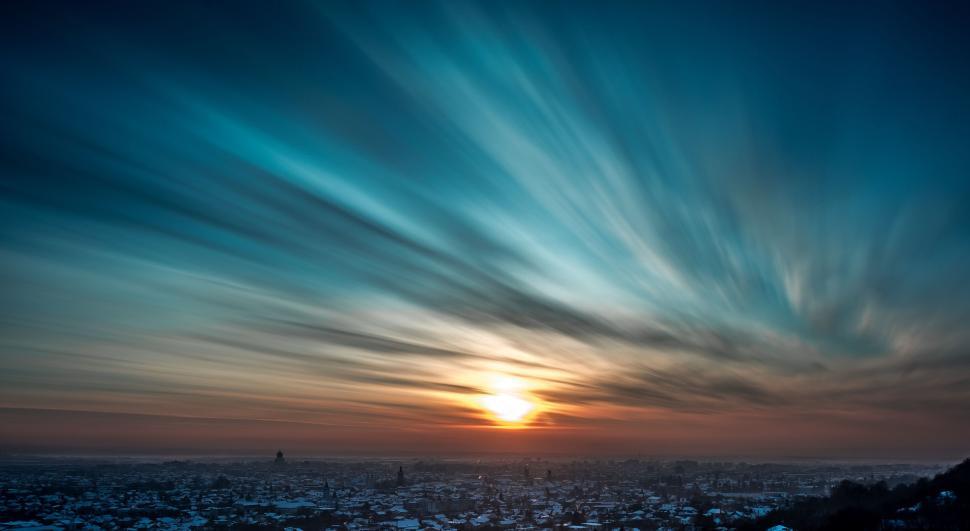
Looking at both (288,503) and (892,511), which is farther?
(288,503)

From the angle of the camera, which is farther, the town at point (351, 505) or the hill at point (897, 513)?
the town at point (351, 505)

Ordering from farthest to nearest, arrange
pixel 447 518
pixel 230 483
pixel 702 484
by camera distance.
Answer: pixel 702 484 → pixel 230 483 → pixel 447 518

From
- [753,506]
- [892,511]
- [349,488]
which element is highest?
[892,511]

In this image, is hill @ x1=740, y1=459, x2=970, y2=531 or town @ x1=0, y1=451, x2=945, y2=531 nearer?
hill @ x1=740, y1=459, x2=970, y2=531

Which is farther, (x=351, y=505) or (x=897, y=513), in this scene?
(x=351, y=505)

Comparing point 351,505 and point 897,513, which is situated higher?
point 897,513

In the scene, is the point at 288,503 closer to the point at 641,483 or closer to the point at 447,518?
the point at 447,518

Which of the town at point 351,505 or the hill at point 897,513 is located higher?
the hill at point 897,513

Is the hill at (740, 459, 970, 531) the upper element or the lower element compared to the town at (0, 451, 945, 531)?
upper

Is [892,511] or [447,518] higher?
[892,511]

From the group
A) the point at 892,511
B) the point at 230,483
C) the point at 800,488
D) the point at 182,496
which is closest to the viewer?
the point at 892,511

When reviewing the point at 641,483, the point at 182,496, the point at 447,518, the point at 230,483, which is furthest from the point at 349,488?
the point at 641,483
